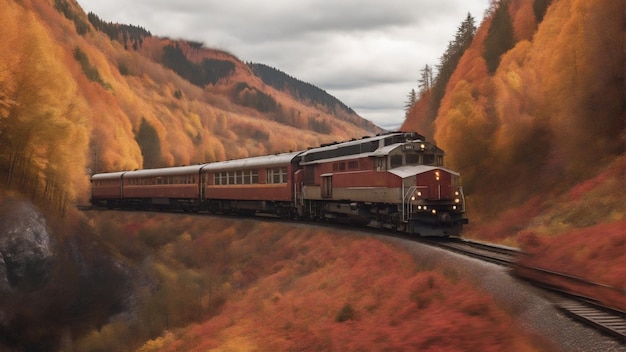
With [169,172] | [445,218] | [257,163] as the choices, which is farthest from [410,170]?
[169,172]

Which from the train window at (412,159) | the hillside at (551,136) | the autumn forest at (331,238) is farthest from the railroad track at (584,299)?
the train window at (412,159)

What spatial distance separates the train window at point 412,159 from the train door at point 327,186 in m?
6.11

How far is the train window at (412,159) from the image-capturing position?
2368cm

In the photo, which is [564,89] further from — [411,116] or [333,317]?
[411,116]

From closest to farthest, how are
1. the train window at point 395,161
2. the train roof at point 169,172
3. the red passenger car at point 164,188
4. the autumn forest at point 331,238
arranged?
the autumn forest at point 331,238
the train window at point 395,161
the train roof at point 169,172
the red passenger car at point 164,188

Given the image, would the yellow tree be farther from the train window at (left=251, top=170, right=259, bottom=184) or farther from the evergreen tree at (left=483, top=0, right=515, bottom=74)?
the evergreen tree at (left=483, top=0, right=515, bottom=74)

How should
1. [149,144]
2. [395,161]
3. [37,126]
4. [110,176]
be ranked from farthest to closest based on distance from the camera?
1. [149,144]
2. [110,176]
3. [37,126]
4. [395,161]

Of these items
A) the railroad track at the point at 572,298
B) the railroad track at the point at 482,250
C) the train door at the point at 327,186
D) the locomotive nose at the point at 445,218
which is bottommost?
the railroad track at the point at 572,298

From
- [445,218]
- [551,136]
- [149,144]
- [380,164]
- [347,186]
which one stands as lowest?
[445,218]

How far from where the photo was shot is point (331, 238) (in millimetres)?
26891

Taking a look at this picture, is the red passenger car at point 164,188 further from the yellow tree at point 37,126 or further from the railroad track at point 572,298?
the railroad track at point 572,298

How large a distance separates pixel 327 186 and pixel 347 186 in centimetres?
268

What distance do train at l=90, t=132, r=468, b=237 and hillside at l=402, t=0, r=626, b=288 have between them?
172 inches

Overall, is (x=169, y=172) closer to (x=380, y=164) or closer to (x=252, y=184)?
(x=252, y=184)
